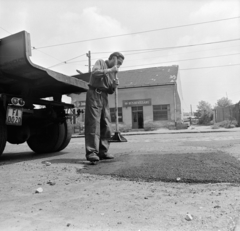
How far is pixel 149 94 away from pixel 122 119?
4.10m

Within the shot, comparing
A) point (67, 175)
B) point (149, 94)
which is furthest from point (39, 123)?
point (149, 94)

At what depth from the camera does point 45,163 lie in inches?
165

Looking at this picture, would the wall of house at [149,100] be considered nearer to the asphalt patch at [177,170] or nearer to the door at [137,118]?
the door at [137,118]

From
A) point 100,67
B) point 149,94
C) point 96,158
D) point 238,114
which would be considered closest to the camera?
point 96,158

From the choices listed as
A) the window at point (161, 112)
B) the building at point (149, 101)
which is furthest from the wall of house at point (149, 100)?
the window at point (161, 112)

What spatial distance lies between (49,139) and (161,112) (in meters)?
21.0

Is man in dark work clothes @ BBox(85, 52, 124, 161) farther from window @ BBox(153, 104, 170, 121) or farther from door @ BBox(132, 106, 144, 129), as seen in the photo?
door @ BBox(132, 106, 144, 129)

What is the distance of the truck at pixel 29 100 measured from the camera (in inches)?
150

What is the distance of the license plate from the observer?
160 inches

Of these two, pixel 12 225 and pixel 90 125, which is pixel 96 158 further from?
pixel 12 225

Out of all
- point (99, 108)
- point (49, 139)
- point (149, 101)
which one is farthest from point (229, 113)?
point (99, 108)

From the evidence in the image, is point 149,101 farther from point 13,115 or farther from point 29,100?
point 13,115

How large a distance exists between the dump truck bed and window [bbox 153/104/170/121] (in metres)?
20.7

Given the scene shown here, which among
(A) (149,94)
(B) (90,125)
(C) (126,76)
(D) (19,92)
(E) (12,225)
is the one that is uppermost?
(C) (126,76)
